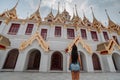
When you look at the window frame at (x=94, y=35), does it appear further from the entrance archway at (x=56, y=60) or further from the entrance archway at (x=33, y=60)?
the entrance archway at (x=33, y=60)

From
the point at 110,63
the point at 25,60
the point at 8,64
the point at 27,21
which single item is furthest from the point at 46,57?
the point at 110,63

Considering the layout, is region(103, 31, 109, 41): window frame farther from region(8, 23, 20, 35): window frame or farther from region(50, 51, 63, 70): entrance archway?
region(8, 23, 20, 35): window frame

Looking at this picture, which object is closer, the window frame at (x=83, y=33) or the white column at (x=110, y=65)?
the white column at (x=110, y=65)

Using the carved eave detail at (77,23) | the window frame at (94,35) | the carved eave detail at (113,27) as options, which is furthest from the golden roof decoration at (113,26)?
the carved eave detail at (77,23)

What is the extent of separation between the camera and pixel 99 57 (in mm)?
13508

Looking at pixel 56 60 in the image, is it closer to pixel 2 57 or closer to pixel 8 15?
pixel 2 57

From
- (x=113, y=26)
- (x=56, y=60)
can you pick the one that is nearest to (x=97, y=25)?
(x=113, y=26)

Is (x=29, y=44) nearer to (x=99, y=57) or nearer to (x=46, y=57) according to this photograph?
(x=46, y=57)

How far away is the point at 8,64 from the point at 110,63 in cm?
1482

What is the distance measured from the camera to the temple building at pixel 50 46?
445 inches

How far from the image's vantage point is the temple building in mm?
11312

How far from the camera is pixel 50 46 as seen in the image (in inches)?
522

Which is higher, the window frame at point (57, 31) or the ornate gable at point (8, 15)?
the ornate gable at point (8, 15)

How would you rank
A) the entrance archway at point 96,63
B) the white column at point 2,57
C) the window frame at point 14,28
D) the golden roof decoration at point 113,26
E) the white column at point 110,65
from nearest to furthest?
the white column at point 2,57, the white column at point 110,65, the window frame at point 14,28, the entrance archway at point 96,63, the golden roof decoration at point 113,26
